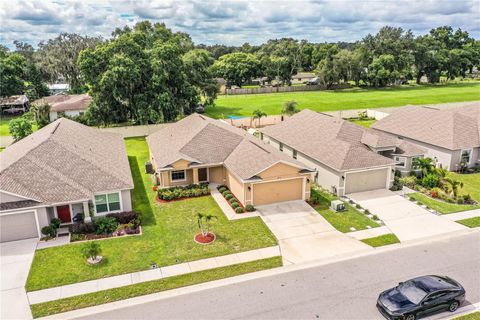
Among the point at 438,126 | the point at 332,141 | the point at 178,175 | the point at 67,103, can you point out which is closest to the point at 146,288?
the point at 178,175

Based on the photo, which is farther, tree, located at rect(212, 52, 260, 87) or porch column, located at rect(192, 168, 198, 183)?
tree, located at rect(212, 52, 260, 87)

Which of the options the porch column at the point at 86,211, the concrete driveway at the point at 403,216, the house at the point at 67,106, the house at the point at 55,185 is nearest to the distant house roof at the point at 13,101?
the house at the point at 67,106

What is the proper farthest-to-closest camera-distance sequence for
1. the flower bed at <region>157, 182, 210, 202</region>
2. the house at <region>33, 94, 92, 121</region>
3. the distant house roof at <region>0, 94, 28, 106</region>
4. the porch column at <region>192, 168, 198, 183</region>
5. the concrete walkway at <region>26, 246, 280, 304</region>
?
the distant house roof at <region>0, 94, 28, 106</region> < the house at <region>33, 94, 92, 121</region> < the porch column at <region>192, 168, 198, 183</region> < the flower bed at <region>157, 182, 210, 202</region> < the concrete walkway at <region>26, 246, 280, 304</region>

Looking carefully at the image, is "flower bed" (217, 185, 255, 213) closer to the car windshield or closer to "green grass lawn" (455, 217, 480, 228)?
the car windshield

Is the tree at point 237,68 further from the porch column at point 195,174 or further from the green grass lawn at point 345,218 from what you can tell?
the green grass lawn at point 345,218

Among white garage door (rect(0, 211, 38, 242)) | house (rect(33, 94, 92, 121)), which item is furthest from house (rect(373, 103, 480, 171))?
house (rect(33, 94, 92, 121))

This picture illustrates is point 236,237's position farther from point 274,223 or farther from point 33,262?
point 33,262

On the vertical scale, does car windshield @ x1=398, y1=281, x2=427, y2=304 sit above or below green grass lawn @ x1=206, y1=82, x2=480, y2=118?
below

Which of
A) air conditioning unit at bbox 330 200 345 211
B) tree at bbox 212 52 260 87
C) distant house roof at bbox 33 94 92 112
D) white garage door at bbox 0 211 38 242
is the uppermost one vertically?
tree at bbox 212 52 260 87

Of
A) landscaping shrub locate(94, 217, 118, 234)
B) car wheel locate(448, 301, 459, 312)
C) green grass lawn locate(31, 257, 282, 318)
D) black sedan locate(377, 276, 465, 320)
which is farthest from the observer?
landscaping shrub locate(94, 217, 118, 234)
